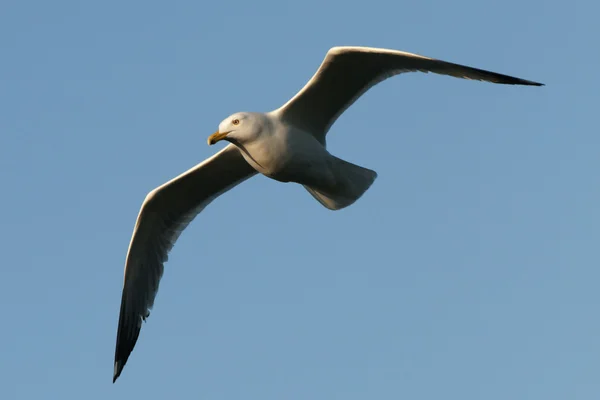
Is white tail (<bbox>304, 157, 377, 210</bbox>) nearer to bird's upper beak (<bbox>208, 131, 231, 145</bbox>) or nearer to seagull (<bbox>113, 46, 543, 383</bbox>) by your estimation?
seagull (<bbox>113, 46, 543, 383</bbox>)

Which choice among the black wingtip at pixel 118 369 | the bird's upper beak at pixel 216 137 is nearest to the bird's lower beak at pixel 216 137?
the bird's upper beak at pixel 216 137

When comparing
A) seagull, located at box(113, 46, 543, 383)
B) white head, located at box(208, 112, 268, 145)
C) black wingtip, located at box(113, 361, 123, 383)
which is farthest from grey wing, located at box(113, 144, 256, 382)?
white head, located at box(208, 112, 268, 145)

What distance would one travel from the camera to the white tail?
14.7 meters

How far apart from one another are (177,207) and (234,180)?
37.6 inches

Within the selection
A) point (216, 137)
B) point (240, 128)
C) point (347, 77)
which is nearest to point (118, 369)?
point (216, 137)

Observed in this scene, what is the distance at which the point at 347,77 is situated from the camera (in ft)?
46.2

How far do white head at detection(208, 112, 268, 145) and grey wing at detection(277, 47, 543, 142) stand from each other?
1.70ft

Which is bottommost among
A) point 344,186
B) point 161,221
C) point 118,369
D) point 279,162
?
point 118,369

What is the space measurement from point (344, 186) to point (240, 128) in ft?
6.46

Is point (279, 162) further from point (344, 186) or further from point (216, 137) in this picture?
point (344, 186)

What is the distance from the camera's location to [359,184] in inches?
590

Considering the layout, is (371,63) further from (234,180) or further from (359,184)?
(234,180)

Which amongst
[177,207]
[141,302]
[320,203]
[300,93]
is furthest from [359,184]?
[141,302]

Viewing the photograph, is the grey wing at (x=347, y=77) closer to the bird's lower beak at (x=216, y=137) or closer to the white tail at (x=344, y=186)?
the white tail at (x=344, y=186)
